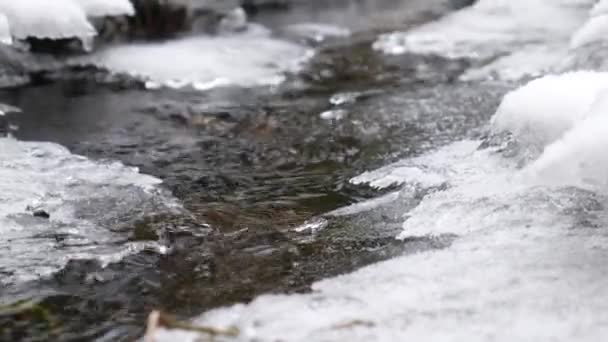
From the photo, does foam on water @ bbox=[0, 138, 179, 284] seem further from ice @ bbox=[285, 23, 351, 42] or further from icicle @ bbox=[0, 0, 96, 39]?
ice @ bbox=[285, 23, 351, 42]

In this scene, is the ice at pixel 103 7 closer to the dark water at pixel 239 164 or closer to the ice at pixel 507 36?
the dark water at pixel 239 164

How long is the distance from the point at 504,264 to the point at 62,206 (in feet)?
5.58

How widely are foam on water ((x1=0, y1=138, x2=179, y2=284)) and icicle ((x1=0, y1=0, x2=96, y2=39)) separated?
123 centimetres

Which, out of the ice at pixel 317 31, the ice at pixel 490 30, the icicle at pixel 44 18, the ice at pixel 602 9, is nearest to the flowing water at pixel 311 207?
the icicle at pixel 44 18

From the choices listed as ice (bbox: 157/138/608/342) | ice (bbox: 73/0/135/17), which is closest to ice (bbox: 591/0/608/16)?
ice (bbox: 157/138/608/342)

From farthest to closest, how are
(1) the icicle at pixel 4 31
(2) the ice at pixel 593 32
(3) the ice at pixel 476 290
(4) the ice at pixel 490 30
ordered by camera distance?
Answer: (4) the ice at pixel 490 30 < (2) the ice at pixel 593 32 < (1) the icicle at pixel 4 31 < (3) the ice at pixel 476 290

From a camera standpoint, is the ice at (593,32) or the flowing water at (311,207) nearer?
the flowing water at (311,207)

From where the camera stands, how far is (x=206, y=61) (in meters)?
5.69

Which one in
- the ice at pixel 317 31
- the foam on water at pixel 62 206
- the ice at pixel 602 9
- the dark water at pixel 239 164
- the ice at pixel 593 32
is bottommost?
the dark water at pixel 239 164

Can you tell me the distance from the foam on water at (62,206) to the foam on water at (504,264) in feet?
2.32

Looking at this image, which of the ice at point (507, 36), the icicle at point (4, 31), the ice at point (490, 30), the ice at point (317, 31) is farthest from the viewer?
the ice at point (317, 31)

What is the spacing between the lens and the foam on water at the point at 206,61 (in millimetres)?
5242

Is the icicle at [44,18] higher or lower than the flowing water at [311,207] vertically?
higher

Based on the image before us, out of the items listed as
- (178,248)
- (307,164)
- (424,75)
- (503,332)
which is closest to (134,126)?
(307,164)
